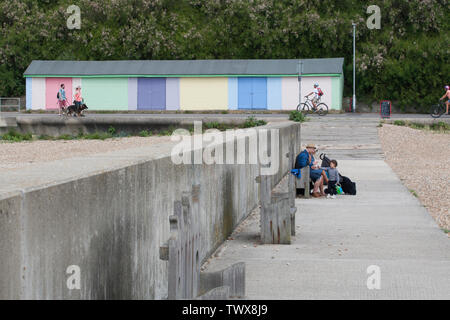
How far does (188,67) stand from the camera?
48.1m

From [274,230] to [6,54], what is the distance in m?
49.3

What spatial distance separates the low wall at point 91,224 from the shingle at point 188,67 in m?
39.6

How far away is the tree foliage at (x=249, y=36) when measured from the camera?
5022cm

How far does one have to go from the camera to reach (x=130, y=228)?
5.04 metres

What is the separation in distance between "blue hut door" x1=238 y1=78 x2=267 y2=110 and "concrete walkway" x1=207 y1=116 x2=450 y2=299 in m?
33.0

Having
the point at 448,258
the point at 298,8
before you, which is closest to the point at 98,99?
the point at 298,8

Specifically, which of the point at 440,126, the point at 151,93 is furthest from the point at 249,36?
the point at 440,126

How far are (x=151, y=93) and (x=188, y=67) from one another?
9.10ft

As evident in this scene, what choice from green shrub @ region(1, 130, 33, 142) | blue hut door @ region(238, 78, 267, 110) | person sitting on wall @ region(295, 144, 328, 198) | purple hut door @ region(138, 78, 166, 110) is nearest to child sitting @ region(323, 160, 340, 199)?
person sitting on wall @ region(295, 144, 328, 198)

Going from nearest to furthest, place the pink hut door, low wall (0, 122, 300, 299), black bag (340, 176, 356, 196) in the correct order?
low wall (0, 122, 300, 299)
black bag (340, 176, 356, 196)
the pink hut door

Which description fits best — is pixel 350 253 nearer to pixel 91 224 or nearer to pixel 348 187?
pixel 91 224

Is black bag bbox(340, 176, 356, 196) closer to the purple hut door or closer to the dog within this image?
the dog

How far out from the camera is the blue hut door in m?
46.3
